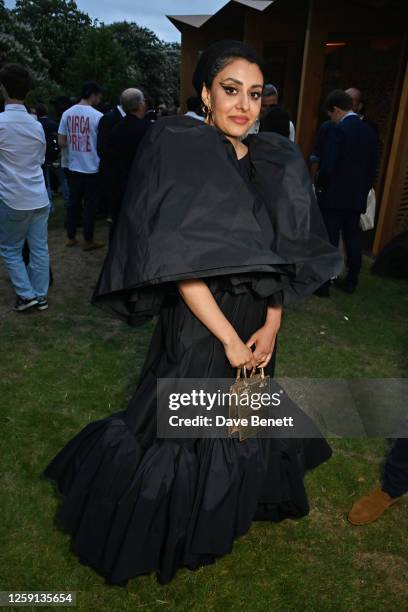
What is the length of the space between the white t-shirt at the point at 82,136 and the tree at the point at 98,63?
31224mm

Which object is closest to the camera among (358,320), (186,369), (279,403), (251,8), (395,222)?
(186,369)

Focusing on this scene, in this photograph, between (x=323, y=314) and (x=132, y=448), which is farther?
(x=323, y=314)

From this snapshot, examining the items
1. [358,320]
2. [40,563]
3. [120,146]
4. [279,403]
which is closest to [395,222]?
[358,320]

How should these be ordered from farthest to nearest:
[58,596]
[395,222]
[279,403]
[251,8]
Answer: [251,8] → [395,222] → [279,403] → [58,596]

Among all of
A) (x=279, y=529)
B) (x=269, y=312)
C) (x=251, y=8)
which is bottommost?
(x=279, y=529)

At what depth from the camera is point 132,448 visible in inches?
73.3

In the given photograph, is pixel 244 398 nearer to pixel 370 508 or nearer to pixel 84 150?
pixel 370 508

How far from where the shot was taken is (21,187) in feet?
13.0

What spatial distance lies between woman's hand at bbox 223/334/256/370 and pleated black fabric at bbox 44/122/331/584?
0.36 feet

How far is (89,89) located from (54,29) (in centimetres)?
4068

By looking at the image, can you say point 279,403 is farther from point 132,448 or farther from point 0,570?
point 0,570

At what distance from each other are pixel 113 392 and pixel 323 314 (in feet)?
8.09

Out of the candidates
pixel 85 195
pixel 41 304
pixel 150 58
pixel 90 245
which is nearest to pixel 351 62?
pixel 85 195

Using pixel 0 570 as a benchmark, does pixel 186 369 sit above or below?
above
